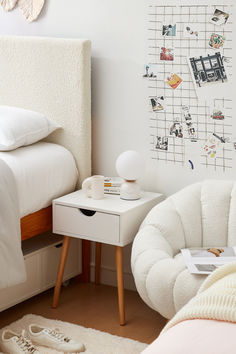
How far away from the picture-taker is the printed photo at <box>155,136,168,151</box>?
3.17 meters

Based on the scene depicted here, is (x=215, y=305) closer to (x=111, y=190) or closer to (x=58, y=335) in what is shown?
(x=58, y=335)

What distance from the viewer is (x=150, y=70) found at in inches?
124

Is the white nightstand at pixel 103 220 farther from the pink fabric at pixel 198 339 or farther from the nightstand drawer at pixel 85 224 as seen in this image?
the pink fabric at pixel 198 339

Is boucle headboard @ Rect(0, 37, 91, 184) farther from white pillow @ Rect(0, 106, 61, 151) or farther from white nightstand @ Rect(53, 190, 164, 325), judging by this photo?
white nightstand @ Rect(53, 190, 164, 325)

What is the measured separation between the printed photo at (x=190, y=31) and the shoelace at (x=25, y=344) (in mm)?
1613

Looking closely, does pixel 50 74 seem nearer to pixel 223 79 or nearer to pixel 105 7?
pixel 105 7

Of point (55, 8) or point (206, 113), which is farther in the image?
point (55, 8)

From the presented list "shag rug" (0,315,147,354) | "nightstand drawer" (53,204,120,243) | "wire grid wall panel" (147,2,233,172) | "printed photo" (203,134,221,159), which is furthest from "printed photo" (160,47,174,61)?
"shag rug" (0,315,147,354)

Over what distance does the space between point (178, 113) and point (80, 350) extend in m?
1.25

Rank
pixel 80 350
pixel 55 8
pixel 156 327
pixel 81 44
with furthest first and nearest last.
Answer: pixel 55 8 → pixel 81 44 → pixel 156 327 → pixel 80 350

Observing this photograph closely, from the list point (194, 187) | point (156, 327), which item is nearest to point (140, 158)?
point (194, 187)

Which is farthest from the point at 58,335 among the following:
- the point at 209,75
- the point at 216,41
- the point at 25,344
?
the point at 216,41

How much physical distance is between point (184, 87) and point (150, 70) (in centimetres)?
21

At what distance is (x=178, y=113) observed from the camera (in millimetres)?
3109
